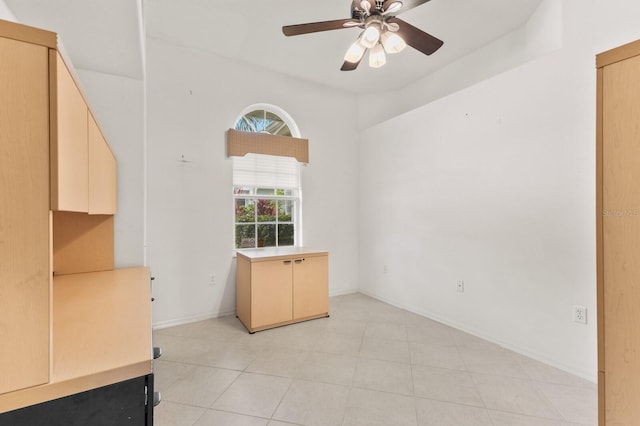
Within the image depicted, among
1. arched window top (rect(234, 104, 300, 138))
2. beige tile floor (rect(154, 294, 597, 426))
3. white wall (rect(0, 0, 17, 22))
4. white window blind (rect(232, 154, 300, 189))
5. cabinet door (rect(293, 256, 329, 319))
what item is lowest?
beige tile floor (rect(154, 294, 597, 426))

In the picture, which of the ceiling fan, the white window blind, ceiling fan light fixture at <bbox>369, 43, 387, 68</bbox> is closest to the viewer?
the ceiling fan

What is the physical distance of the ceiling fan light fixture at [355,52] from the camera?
7.33 ft

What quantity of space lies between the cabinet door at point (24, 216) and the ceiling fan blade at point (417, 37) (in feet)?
6.88

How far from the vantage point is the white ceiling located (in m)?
1.63

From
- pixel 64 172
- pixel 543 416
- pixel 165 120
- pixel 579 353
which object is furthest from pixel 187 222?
pixel 579 353

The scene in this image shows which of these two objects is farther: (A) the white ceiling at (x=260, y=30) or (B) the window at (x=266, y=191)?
(B) the window at (x=266, y=191)

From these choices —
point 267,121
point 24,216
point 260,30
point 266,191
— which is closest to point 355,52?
point 260,30

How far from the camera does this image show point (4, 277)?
0.68 metres

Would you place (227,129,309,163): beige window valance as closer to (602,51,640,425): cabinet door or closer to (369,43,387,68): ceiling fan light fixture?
(369,43,387,68): ceiling fan light fixture

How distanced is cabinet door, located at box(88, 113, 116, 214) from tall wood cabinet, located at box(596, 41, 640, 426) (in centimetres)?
208

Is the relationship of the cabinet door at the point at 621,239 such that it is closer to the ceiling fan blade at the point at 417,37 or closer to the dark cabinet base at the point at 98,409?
the ceiling fan blade at the point at 417,37

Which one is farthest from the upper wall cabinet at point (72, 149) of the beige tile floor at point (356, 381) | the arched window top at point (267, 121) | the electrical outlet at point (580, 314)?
the electrical outlet at point (580, 314)

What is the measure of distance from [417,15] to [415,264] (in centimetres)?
273

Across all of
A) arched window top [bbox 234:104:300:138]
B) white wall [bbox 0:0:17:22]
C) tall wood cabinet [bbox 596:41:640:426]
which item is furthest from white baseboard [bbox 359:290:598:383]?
white wall [bbox 0:0:17:22]
